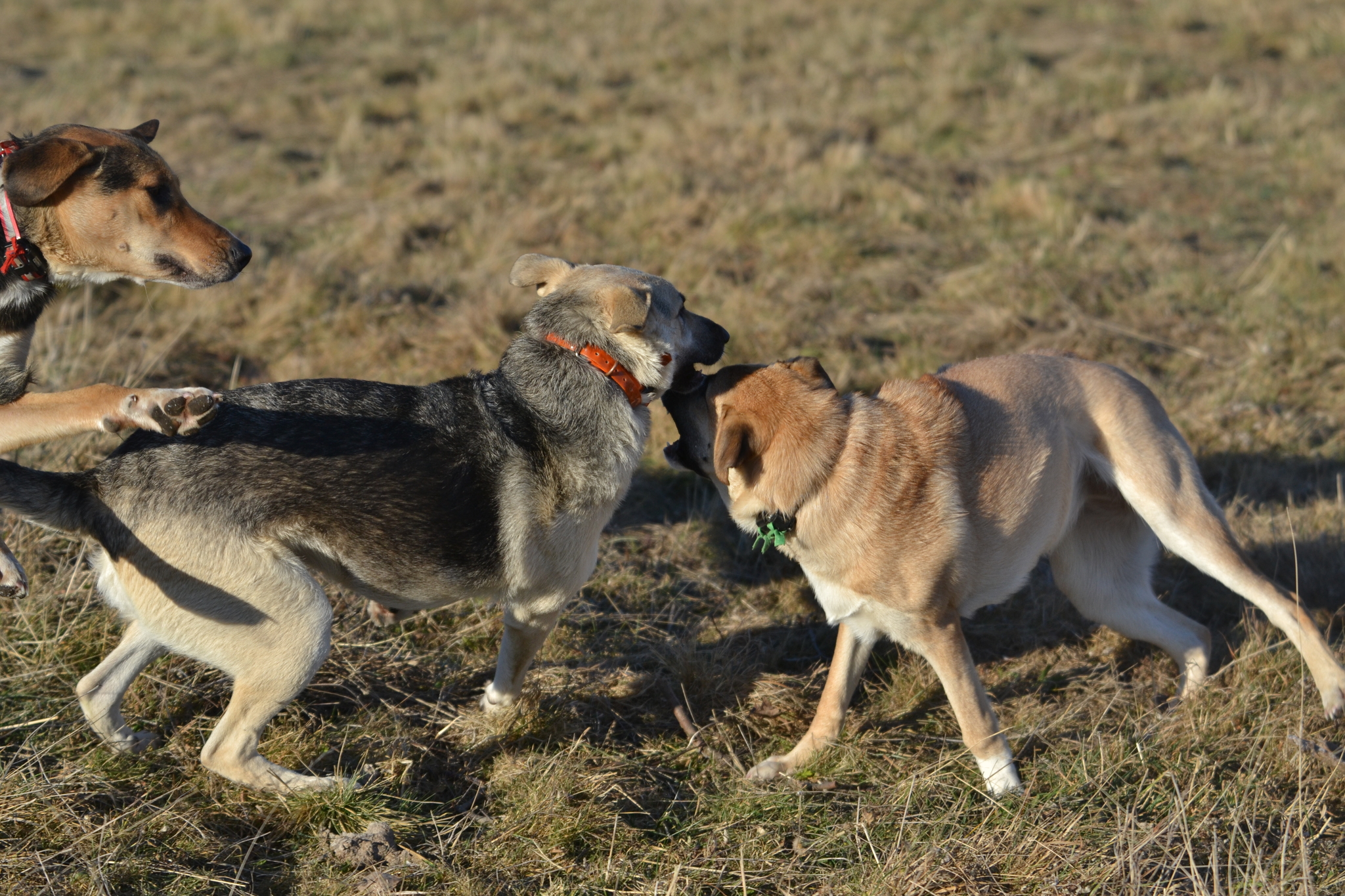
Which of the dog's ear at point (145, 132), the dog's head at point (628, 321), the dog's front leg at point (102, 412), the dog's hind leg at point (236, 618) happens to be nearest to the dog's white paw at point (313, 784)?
the dog's hind leg at point (236, 618)

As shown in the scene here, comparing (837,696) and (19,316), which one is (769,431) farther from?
(19,316)

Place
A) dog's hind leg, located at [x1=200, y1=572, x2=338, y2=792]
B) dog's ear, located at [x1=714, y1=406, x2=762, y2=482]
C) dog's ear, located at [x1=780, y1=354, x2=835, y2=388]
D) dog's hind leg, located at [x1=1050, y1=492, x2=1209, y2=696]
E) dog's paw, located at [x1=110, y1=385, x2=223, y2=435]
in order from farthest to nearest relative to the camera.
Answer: dog's hind leg, located at [x1=1050, y1=492, x2=1209, y2=696]
dog's ear, located at [x1=780, y1=354, x2=835, y2=388]
dog's ear, located at [x1=714, y1=406, x2=762, y2=482]
dog's hind leg, located at [x1=200, y1=572, x2=338, y2=792]
dog's paw, located at [x1=110, y1=385, x2=223, y2=435]

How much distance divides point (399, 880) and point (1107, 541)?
10.8 ft

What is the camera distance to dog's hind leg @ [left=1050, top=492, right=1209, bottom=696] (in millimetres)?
4516

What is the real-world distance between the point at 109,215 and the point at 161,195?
0.23 meters

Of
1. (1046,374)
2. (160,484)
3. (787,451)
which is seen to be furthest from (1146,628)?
(160,484)

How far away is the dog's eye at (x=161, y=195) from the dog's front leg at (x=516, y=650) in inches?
82.1

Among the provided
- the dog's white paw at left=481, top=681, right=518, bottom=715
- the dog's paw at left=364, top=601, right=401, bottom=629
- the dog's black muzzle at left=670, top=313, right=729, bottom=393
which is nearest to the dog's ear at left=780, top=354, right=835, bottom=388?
the dog's black muzzle at left=670, top=313, right=729, bottom=393

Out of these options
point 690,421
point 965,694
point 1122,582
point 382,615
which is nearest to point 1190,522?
point 1122,582

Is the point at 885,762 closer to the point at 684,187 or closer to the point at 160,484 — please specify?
the point at 160,484

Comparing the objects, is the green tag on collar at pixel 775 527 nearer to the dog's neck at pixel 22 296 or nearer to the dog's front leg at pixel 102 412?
the dog's front leg at pixel 102 412

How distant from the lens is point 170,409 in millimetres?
3113

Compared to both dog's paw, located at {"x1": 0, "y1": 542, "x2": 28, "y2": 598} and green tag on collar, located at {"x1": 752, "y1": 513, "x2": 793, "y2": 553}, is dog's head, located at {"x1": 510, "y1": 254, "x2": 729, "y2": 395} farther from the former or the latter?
dog's paw, located at {"x1": 0, "y1": 542, "x2": 28, "y2": 598}

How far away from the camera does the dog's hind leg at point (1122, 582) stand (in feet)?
14.8
